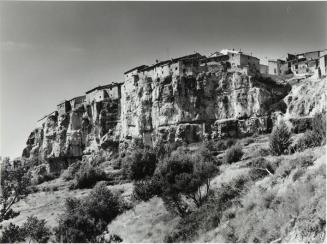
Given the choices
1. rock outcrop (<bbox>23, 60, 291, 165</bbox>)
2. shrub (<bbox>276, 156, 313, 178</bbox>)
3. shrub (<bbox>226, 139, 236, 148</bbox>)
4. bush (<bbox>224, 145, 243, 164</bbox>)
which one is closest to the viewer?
shrub (<bbox>276, 156, 313, 178</bbox>)

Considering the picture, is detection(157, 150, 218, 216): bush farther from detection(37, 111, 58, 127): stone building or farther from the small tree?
detection(37, 111, 58, 127): stone building

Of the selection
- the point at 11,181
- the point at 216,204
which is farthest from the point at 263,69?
the point at 11,181

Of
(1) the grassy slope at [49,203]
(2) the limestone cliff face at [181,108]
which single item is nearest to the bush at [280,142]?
(2) the limestone cliff face at [181,108]

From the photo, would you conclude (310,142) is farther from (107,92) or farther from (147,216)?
(107,92)

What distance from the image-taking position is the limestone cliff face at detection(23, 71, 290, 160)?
6275 centimetres

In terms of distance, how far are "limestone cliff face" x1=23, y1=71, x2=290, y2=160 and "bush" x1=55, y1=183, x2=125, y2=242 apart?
1240 inches

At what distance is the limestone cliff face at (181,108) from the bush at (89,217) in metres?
31.5

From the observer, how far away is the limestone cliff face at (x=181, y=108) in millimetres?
62750

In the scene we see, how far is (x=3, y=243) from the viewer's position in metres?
19.2

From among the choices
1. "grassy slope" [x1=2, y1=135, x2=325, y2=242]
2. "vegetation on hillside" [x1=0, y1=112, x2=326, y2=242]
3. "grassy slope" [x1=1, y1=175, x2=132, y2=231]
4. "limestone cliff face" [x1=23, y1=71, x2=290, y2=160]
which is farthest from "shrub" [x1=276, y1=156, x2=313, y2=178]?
"limestone cliff face" [x1=23, y1=71, x2=290, y2=160]

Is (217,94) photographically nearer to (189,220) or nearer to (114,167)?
(114,167)

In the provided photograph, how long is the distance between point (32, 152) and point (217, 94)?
44069mm

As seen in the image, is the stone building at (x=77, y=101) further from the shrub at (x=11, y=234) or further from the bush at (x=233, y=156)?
the shrub at (x=11, y=234)

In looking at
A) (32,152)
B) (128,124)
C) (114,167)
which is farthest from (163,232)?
(32,152)
